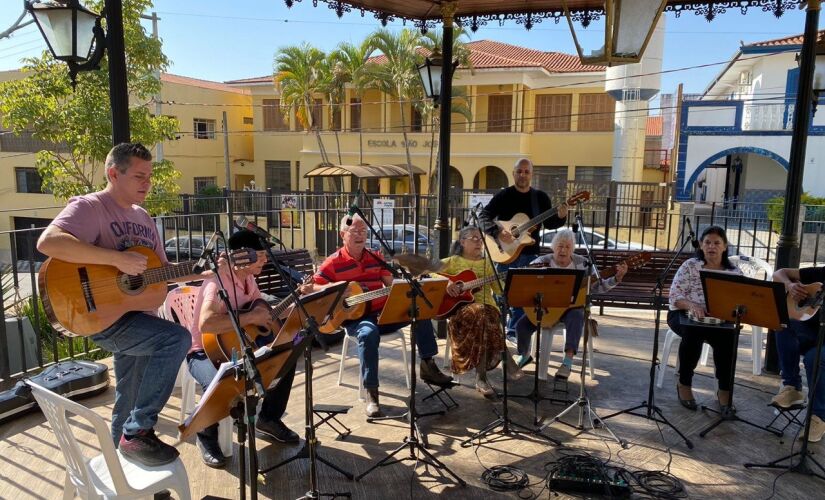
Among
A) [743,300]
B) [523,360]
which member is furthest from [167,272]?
[743,300]

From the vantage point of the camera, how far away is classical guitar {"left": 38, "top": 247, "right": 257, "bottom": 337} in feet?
9.04

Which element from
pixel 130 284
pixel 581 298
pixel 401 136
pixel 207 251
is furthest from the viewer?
pixel 401 136

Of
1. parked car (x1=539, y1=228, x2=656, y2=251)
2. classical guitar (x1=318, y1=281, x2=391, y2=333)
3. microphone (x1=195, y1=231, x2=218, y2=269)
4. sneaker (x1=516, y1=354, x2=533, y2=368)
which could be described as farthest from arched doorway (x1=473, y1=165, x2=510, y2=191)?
microphone (x1=195, y1=231, x2=218, y2=269)

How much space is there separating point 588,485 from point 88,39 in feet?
13.7

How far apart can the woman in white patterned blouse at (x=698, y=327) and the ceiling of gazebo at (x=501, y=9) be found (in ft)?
8.22

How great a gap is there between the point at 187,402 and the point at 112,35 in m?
2.35

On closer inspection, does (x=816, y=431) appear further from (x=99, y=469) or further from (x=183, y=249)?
(x=183, y=249)

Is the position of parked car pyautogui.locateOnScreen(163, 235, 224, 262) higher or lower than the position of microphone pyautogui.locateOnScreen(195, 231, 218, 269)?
lower

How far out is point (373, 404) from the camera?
14.0 ft

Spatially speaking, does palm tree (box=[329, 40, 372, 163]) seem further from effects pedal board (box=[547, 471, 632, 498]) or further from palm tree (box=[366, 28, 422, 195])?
effects pedal board (box=[547, 471, 632, 498])

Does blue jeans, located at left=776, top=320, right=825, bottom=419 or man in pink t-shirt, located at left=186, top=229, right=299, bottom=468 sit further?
blue jeans, located at left=776, top=320, right=825, bottom=419

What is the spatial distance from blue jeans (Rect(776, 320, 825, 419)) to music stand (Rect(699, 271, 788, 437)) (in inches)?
14.6

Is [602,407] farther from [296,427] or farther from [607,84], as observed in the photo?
[607,84]

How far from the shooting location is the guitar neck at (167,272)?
9.90ft
